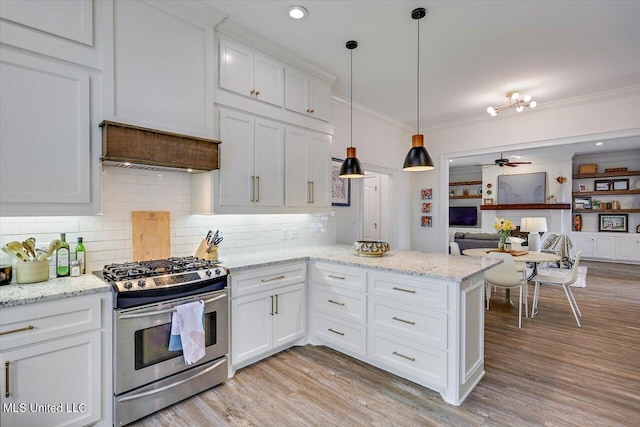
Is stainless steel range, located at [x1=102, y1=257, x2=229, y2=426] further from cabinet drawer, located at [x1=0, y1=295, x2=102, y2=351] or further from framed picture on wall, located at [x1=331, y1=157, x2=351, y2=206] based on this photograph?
framed picture on wall, located at [x1=331, y1=157, x2=351, y2=206]

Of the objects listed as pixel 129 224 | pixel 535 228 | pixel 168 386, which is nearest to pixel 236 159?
pixel 129 224

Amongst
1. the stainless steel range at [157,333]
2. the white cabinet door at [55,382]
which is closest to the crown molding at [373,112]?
the stainless steel range at [157,333]

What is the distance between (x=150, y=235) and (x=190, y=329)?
35.2 inches

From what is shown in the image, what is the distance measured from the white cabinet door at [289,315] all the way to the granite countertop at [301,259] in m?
0.30

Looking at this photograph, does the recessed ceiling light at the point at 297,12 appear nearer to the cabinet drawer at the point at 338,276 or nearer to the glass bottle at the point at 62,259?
the cabinet drawer at the point at 338,276

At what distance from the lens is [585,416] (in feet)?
6.70

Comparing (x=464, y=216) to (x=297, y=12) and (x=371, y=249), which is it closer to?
(x=371, y=249)

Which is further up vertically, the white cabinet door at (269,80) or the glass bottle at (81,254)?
the white cabinet door at (269,80)

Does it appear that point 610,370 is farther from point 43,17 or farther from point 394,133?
point 43,17

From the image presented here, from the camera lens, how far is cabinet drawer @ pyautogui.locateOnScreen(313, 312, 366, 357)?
8.77 ft

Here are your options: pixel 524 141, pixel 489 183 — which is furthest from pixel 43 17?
pixel 489 183

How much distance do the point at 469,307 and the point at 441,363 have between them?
43cm

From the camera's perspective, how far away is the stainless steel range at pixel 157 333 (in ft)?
6.22

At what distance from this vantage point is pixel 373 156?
471 cm
